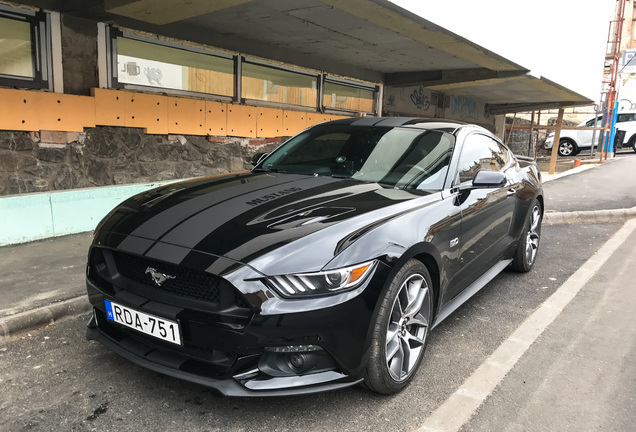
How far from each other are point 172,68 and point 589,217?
7.18 meters

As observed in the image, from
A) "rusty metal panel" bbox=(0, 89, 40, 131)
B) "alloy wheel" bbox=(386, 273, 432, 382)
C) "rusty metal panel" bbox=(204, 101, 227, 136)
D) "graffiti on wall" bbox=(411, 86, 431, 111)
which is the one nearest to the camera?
"alloy wheel" bbox=(386, 273, 432, 382)

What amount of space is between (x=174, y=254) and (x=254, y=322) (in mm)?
534

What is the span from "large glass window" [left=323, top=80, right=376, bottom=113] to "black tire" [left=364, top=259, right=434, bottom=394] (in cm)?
741

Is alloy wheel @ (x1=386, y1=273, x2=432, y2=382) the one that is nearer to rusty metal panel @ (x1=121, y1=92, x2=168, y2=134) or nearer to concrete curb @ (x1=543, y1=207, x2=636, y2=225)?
rusty metal panel @ (x1=121, y1=92, x2=168, y2=134)

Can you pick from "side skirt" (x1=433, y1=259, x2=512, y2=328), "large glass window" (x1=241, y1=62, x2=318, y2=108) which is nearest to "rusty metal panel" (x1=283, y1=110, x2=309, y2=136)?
"large glass window" (x1=241, y1=62, x2=318, y2=108)

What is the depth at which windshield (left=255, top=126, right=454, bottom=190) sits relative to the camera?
3344 mm

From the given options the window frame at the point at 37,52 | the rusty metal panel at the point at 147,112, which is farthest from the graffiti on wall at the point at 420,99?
the window frame at the point at 37,52

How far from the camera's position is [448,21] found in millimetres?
6105

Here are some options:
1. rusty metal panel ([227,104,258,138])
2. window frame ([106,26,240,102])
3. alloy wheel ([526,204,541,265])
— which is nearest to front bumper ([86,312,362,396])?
alloy wheel ([526,204,541,265])

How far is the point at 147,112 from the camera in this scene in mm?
6238

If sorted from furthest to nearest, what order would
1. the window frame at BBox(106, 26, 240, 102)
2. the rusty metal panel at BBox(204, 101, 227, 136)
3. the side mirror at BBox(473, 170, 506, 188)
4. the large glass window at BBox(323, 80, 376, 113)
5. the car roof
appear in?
the large glass window at BBox(323, 80, 376, 113), the rusty metal panel at BBox(204, 101, 227, 136), the window frame at BBox(106, 26, 240, 102), the car roof, the side mirror at BBox(473, 170, 506, 188)

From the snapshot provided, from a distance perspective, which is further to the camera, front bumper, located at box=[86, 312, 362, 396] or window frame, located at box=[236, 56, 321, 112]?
window frame, located at box=[236, 56, 321, 112]

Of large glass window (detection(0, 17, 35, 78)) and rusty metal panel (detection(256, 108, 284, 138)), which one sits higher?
large glass window (detection(0, 17, 35, 78))

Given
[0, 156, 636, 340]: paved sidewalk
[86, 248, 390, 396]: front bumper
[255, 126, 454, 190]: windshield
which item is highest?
[255, 126, 454, 190]: windshield
